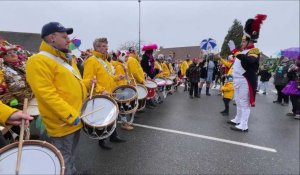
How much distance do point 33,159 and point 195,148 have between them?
11.0ft

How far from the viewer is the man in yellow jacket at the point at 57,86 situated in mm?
2479

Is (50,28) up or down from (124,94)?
up

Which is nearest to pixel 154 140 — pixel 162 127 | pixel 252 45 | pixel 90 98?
pixel 162 127

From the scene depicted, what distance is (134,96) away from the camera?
185 inches

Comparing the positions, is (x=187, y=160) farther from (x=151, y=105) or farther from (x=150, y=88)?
(x=151, y=105)

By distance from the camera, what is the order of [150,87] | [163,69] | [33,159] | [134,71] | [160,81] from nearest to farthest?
[33,159]
[134,71]
[150,87]
[160,81]
[163,69]

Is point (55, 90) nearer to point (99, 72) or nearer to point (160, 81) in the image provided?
point (99, 72)

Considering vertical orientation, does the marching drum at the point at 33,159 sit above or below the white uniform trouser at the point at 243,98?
above

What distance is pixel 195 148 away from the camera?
4.81 meters

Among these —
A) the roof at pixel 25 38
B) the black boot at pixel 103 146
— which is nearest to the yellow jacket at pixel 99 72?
the black boot at pixel 103 146

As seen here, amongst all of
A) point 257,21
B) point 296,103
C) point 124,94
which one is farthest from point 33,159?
point 296,103

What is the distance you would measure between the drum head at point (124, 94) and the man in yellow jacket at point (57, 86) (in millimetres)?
1755

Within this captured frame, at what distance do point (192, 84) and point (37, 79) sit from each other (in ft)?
29.9

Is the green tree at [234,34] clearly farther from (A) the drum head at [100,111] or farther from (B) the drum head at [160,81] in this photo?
(A) the drum head at [100,111]
